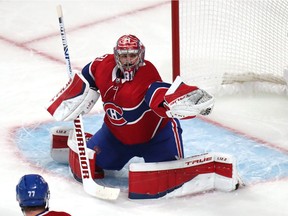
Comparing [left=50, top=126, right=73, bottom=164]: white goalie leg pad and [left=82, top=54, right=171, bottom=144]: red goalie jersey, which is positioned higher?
[left=82, top=54, right=171, bottom=144]: red goalie jersey

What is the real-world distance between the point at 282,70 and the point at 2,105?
135cm

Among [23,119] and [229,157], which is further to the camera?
[23,119]

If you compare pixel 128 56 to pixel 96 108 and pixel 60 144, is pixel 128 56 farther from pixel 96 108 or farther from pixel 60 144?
pixel 96 108

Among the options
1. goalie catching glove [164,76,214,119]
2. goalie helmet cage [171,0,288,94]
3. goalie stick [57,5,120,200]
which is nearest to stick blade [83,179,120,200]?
goalie stick [57,5,120,200]

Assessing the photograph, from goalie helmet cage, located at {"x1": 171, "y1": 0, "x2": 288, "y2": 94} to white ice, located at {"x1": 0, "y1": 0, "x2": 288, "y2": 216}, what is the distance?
0.32ft

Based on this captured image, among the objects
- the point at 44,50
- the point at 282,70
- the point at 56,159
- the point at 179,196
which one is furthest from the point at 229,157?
the point at 44,50

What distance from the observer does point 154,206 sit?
14.3 ft

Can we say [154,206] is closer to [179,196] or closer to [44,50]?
[179,196]

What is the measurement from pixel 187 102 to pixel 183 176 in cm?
43

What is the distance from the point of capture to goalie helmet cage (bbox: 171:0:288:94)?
214 inches

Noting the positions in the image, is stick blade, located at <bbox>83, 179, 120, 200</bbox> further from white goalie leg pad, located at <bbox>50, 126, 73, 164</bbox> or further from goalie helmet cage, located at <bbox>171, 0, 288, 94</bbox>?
goalie helmet cage, located at <bbox>171, 0, 288, 94</bbox>

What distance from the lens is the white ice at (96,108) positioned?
434 cm

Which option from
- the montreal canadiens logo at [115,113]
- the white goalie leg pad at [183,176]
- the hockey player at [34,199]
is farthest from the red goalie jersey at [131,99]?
Result: the hockey player at [34,199]

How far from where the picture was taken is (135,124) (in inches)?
171
